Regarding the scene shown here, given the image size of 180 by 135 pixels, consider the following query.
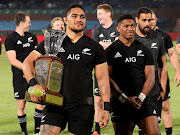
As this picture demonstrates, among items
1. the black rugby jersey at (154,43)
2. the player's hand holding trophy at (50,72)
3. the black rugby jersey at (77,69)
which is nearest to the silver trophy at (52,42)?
the player's hand holding trophy at (50,72)

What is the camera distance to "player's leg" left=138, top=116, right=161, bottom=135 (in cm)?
487

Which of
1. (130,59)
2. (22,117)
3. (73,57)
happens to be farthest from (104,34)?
(73,57)

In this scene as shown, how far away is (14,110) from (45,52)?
19.5 ft

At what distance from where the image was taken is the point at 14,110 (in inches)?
393

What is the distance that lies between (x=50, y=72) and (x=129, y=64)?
4.57ft

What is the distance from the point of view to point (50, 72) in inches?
156

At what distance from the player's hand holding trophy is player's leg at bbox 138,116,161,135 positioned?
1.30 meters

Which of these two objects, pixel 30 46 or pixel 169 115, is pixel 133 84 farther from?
pixel 30 46

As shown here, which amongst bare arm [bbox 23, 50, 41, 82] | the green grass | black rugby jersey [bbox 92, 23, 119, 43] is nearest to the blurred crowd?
the green grass

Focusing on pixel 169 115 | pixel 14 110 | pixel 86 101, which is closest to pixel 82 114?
pixel 86 101

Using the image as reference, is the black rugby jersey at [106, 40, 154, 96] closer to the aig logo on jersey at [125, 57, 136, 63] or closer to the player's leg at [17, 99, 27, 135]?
the aig logo on jersey at [125, 57, 136, 63]

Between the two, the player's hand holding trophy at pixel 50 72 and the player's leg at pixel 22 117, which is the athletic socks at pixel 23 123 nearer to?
the player's leg at pixel 22 117

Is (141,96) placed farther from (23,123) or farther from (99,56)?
(23,123)

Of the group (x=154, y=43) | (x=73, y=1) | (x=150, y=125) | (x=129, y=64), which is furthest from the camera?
(x=73, y=1)
